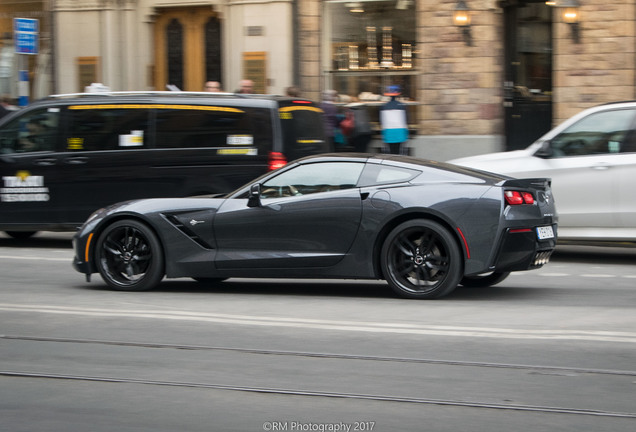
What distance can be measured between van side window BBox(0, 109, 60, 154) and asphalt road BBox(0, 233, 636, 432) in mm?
3811

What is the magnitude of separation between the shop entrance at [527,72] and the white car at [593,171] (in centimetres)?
785

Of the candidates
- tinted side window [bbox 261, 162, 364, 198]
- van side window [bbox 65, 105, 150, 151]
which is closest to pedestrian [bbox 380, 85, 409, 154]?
van side window [bbox 65, 105, 150, 151]

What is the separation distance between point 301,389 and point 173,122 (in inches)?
304

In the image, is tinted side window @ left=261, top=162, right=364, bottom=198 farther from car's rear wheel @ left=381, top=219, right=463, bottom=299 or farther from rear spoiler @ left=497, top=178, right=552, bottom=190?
rear spoiler @ left=497, top=178, right=552, bottom=190

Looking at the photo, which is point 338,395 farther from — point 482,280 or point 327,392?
point 482,280

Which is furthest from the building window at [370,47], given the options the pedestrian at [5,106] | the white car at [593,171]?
the white car at [593,171]

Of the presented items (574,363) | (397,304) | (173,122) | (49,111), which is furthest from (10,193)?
(574,363)

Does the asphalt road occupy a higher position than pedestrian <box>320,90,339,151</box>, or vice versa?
pedestrian <box>320,90,339,151</box>

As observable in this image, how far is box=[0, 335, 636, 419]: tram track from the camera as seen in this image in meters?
4.93

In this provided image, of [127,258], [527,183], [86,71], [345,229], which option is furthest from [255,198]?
[86,71]

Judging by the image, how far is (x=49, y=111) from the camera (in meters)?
12.8

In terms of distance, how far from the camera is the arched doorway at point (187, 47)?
21253 mm

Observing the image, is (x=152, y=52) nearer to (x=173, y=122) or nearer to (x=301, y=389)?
(x=173, y=122)

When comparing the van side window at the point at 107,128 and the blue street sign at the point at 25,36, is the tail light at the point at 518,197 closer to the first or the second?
the van side window at the point at 107,128
